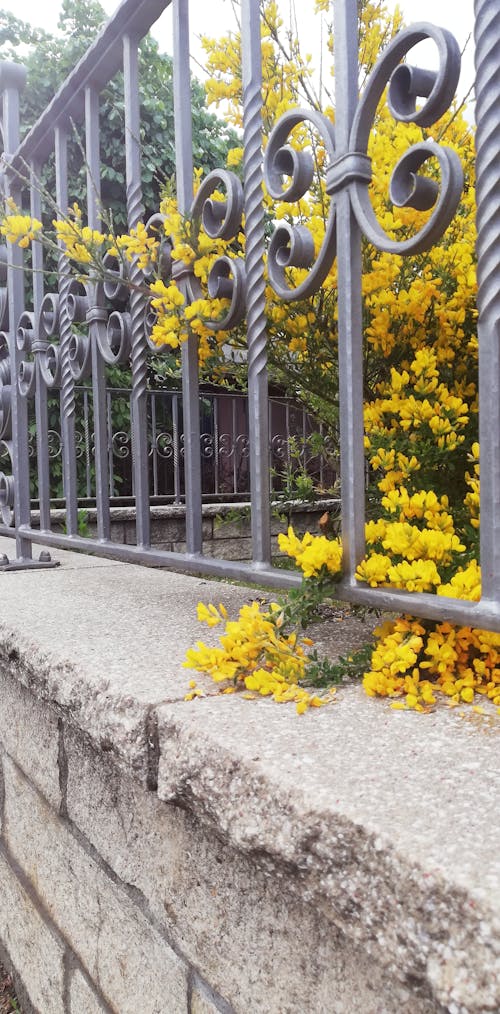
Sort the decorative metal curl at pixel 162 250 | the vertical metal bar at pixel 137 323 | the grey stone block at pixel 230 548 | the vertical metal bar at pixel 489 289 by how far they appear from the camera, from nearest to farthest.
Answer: the vertical metal bar at pixel 489 289 → the decorative metal curl at pixel 162 250 → the vertical metal bar at pixel 137 323 → the grey stone block at pixel 230 548

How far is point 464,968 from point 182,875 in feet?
1.77

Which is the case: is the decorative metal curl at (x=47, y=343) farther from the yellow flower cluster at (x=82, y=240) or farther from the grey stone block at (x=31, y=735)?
the grey stone block at (x=31, y=735)

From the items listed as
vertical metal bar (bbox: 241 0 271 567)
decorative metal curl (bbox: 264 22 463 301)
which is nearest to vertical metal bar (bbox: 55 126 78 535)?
vertical metal bar (bbox: 241 0 271 567)

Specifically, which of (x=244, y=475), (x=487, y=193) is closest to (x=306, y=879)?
(x=487, y=193)

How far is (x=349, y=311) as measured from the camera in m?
1.12

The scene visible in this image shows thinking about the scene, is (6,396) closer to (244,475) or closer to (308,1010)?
(308,1010)

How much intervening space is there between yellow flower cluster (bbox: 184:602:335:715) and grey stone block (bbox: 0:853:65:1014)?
2.54 feet

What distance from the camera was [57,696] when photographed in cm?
124

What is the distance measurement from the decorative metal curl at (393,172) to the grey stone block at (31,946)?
1314mm

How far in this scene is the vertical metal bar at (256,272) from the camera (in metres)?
1.30

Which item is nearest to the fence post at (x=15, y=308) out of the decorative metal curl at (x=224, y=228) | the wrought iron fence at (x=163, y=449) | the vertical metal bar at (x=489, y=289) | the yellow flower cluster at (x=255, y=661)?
the decorative metal curl at (x=224, y=228)

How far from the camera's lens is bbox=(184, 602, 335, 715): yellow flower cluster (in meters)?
1.03

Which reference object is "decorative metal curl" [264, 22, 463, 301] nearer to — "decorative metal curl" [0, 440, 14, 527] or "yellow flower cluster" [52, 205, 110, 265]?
"yellow flower cluster" [52, 205, 110, 265]

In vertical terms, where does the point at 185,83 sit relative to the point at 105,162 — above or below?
below
